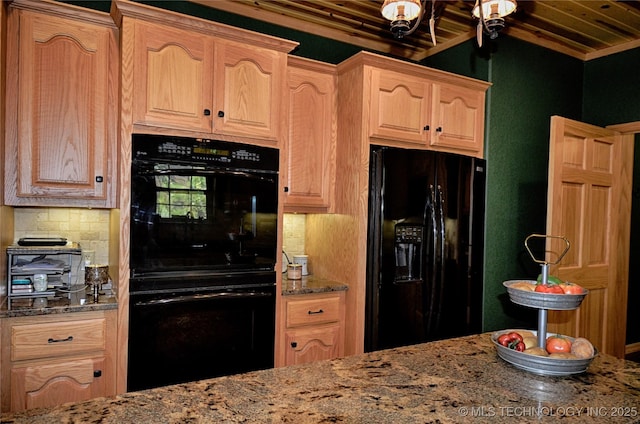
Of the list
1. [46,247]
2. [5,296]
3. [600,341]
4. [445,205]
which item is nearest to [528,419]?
[445,205]

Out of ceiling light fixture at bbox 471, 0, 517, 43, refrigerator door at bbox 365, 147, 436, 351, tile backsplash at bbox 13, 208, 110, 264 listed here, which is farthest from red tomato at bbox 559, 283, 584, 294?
tile backsplash at bbox 13, 208, 110, 264

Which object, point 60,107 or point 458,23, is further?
point 458,23

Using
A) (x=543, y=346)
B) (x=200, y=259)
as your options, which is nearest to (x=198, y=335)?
(x=200, y=259)

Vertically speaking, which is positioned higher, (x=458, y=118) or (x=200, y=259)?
(x=458, y=118)

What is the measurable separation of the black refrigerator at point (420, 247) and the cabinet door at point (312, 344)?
0.23 m

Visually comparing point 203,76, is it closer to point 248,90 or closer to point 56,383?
point 248,90

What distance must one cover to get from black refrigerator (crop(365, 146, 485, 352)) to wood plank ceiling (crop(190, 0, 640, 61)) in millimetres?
974

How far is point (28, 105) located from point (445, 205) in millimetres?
2500

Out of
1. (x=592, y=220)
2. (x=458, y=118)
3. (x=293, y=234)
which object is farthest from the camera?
(x=592, y=220)

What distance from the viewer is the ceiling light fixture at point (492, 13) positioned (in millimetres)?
1434

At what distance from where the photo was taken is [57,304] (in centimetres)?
204

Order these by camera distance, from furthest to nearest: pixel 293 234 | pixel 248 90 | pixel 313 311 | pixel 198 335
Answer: pixel 293 234 < pixel 313 311 < pixel 248 90 < pixel 198 335

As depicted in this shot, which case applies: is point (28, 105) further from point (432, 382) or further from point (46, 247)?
point (432, 382)

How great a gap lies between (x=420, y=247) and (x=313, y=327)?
2.90 feet
